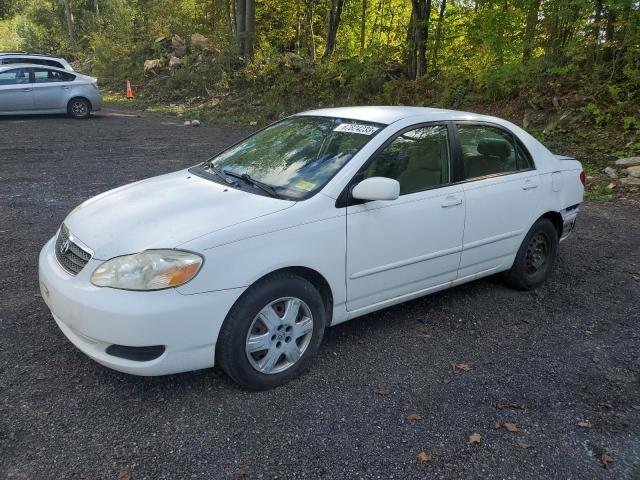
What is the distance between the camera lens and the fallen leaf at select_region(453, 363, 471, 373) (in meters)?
3.54

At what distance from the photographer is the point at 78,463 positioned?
2.58 meters

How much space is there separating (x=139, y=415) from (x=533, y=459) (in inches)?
82.8

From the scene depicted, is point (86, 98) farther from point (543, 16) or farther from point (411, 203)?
point (411, 203)

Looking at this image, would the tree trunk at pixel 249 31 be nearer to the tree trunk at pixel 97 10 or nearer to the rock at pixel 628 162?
the rock at pixel 628 162

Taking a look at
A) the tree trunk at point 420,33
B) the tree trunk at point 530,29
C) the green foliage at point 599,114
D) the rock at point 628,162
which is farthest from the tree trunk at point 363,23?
the rock at point 628,162

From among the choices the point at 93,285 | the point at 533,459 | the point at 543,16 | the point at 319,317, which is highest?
the point at 543,16

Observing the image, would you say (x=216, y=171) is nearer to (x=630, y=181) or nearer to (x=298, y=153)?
(x=298, y=153)

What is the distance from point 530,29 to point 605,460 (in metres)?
12.2

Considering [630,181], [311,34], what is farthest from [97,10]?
[630,181]

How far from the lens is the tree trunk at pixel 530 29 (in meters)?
12.4

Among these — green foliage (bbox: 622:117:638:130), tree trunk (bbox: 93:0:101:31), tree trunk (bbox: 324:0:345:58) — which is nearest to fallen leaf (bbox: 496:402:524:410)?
green foliage (bbox: 622:117:638:130)

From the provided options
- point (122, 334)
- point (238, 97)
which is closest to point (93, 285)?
point (122, 334)

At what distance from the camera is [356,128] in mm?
3910

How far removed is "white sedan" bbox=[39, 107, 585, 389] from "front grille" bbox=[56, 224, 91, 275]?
13 millimetres
